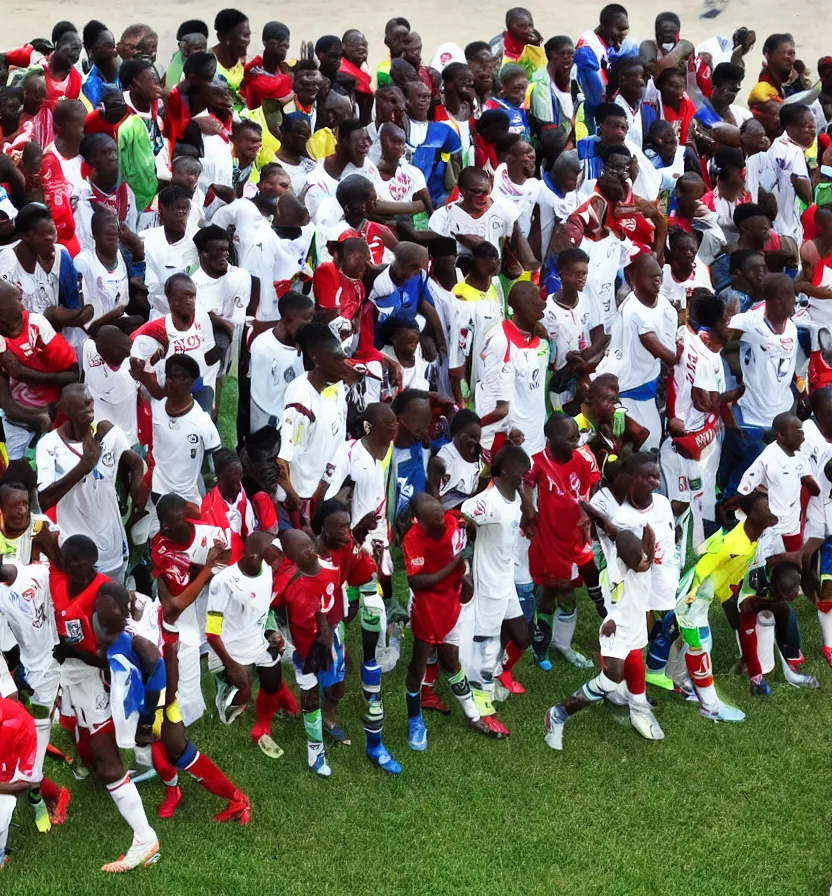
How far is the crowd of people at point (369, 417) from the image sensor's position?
766 centimetres

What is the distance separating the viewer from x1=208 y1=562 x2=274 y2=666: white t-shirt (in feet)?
25.1

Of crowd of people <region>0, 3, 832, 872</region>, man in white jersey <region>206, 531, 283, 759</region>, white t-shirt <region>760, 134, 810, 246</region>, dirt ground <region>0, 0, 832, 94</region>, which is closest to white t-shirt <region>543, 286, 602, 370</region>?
crowd of people <region>0, 3, 832, 872</region>

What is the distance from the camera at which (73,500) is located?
8.22m

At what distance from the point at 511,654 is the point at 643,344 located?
7.38ft

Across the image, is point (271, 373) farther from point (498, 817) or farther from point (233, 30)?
point (233, 30)

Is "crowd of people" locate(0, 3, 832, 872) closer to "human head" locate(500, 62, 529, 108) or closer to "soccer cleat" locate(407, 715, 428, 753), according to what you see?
"soccer cleat" locate(407, 715, 428, 753)

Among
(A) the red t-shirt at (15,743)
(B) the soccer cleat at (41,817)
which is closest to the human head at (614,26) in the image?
(B) the soccer cleat at (41,817)

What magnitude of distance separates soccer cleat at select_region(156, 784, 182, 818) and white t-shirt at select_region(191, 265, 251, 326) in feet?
9.90

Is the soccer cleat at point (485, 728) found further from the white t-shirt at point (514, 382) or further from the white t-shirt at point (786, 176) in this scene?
the white t-shirt at point (786, 176)

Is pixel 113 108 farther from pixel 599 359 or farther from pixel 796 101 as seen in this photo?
pixel 796 101

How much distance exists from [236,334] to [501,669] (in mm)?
2746

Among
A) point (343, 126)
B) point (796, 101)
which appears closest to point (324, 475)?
point (343, 126)

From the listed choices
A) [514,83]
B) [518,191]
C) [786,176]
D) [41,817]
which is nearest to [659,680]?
[41,817]

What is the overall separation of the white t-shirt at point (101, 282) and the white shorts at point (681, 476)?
357cm
